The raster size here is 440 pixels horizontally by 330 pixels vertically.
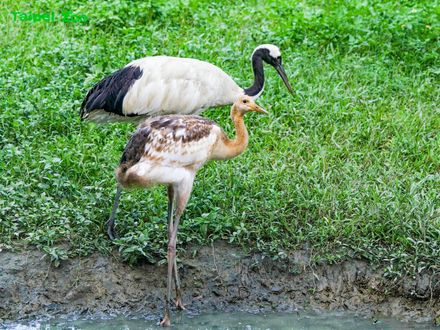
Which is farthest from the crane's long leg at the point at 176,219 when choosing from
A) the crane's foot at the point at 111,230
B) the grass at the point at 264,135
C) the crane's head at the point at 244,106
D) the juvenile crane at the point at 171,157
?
the crane's head at the point at 244,106

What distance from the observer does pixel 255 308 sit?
273 inches

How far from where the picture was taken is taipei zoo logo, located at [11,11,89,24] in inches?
416

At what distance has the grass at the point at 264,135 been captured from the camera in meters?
7.16

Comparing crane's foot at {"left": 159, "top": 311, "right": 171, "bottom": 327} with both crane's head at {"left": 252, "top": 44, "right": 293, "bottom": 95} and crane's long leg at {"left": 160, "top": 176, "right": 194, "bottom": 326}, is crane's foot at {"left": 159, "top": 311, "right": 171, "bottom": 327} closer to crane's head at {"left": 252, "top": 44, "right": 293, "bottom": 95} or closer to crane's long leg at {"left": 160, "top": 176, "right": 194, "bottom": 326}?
crane's long leg at {"left": 160, "top": 176, "right": 194, "bottom": 326}

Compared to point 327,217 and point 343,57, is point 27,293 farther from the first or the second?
point 343,57

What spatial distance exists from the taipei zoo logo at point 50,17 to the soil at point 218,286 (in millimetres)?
4211

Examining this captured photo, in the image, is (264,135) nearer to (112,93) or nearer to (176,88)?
(176,88)

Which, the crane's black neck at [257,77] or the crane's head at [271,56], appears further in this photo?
the crane's head at [271,56]

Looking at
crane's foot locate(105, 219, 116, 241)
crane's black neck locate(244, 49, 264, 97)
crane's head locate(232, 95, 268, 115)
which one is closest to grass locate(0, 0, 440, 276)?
crane's foot locate(105, 219, 116, 241)

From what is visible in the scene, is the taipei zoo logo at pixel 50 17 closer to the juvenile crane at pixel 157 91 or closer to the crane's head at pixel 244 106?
the juvenile crane at pixel 157 91

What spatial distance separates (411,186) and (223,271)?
5.48 ft

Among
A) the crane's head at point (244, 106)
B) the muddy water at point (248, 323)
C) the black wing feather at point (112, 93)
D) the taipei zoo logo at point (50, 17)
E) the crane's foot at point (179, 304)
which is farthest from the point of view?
the taipei zoo logo at point (50, 17)

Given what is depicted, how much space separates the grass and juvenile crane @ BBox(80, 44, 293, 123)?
15.9 inches

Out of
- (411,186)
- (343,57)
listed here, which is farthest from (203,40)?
→ (411,186)
